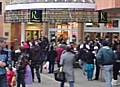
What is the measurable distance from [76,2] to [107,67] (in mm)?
25426

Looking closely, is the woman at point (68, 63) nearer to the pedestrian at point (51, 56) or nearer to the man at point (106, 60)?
the man at point (106, 60)

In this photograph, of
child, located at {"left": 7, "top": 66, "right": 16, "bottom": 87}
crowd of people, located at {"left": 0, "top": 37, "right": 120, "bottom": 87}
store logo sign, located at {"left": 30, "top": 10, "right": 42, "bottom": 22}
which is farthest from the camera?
store logo sign, located at {"left": 30, "top": 10, "right": 42, "bottom": 22}

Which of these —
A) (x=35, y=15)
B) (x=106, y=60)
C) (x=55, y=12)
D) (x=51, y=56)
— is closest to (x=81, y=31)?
(x=55, y=12)

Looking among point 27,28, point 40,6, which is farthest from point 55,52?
point 27,28

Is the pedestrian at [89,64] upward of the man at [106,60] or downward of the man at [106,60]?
downward

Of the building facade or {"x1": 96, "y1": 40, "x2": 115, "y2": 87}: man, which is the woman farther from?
the building facade

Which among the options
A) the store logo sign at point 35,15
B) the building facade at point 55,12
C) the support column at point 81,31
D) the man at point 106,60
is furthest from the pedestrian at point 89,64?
the support column at point 81,31

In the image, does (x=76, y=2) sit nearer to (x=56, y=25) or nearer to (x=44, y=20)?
(x=44, y=20)

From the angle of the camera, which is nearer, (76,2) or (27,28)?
(76,2)

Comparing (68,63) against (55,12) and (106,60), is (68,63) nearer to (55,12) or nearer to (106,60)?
(106,60)

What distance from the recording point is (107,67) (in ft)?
56.0

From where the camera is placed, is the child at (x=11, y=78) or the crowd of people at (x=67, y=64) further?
the child at (x=11, y=78)

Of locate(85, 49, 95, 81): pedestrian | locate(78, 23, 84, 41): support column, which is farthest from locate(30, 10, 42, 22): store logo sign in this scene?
locate(85, 49, 95, 81): pedestrian

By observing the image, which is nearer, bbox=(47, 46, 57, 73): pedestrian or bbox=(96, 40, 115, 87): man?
bbox=(96, 40, 115, 87): man
